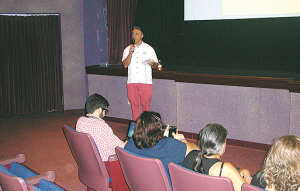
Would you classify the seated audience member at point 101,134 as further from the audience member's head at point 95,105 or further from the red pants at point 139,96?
the red pants at point 139,96

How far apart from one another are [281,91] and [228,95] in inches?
27.3

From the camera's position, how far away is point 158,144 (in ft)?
6.96

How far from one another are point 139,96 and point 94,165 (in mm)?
2494

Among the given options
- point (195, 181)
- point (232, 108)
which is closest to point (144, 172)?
point (195, 181)

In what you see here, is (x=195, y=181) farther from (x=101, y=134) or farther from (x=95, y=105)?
(x=95, y=105)

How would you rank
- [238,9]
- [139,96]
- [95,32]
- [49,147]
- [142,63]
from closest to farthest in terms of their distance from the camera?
[49,147] < [142,63] < [139,96] < [238,9] < [95,32]

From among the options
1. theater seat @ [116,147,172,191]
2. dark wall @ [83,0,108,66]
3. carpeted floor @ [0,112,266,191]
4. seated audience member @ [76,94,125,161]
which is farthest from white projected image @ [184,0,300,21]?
theater seat @ [116,147,172,191]

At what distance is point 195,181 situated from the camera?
165 cm

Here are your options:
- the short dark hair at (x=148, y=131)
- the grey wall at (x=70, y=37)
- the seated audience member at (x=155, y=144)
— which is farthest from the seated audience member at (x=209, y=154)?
the grey wall at (x=70, y=37)

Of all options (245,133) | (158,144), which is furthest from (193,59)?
(158,144)

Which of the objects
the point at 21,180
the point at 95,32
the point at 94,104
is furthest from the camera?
the point at 95,32

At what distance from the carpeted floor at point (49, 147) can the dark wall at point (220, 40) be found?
7.02 ft

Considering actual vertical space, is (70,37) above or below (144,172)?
above

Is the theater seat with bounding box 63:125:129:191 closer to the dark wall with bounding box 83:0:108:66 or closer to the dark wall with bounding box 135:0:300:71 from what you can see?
the dark wall with bounding box 83:0:108:66
